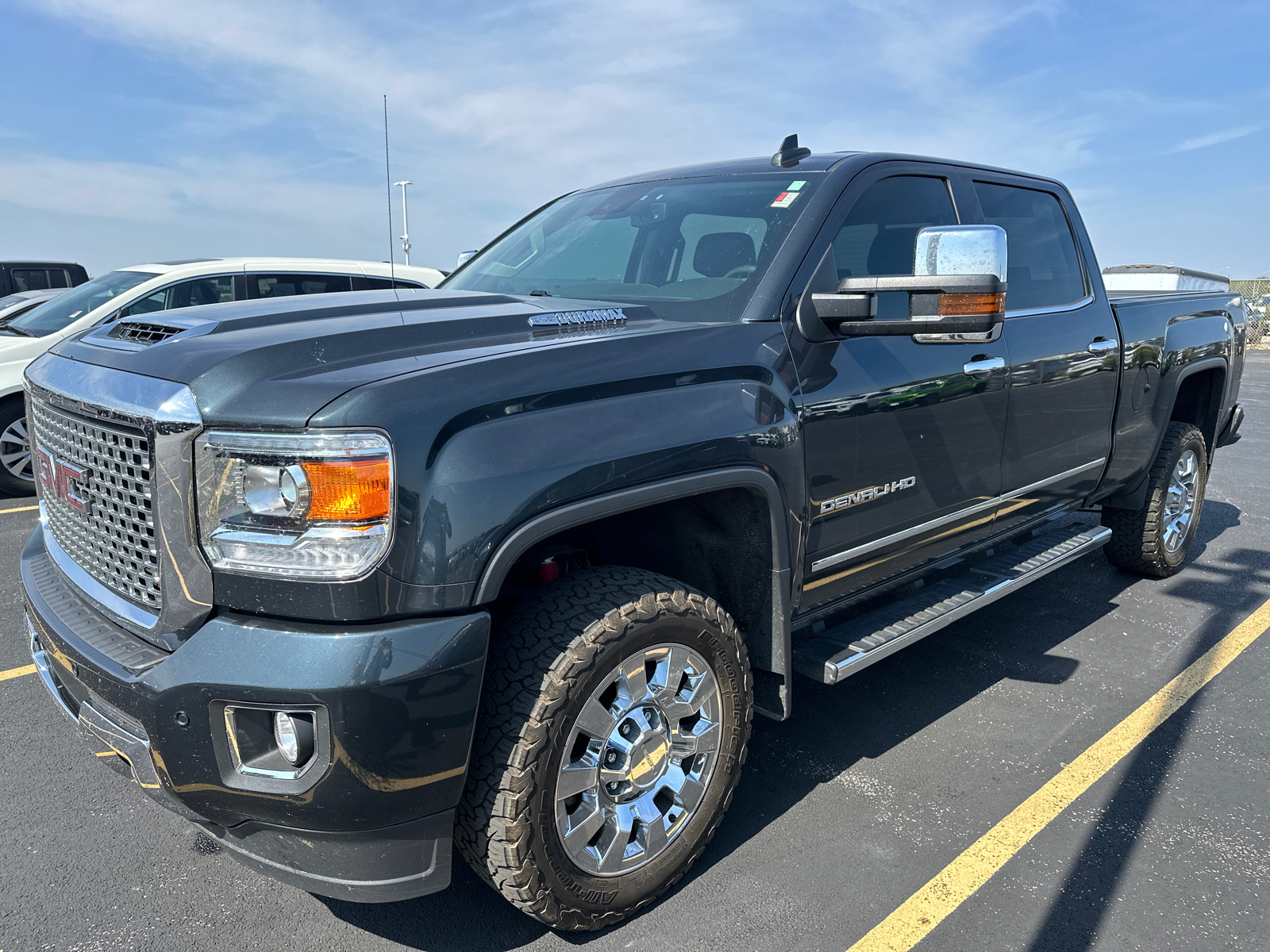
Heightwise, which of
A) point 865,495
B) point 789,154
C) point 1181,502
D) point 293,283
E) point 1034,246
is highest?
point 789,154

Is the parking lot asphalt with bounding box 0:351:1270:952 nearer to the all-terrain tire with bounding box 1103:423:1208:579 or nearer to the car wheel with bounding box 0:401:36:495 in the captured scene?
the all-terrain tire with bounding box 1103:423:1208:579

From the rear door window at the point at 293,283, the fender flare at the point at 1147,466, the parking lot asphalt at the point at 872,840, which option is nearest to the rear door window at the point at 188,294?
the rear door window at the point at 293,283

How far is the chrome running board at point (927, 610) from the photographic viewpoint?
2.77 meters

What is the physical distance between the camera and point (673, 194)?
3334 mm

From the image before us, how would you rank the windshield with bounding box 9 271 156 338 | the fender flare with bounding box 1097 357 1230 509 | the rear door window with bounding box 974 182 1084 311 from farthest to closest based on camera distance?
the windshield with bounding box 9 271 156 338
the fender flare with bounding box 1097 357 1230 509
the rear door window with bounding box 974 182 1084 311

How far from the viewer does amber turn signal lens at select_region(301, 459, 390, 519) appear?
178 cm

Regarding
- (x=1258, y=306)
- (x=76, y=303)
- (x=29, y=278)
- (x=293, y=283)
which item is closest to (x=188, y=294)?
(x=293, y=283)

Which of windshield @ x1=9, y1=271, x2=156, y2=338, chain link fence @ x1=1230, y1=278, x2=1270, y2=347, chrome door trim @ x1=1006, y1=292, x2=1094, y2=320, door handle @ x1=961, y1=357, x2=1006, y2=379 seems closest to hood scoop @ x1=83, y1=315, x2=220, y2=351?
door handle @ x1=961, y1=357, x2=1006, y2=379

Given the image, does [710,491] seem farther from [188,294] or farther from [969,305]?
[188,294]

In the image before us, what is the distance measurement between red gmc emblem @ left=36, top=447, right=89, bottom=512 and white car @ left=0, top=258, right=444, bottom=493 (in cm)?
447

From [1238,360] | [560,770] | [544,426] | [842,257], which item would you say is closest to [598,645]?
[560,770]

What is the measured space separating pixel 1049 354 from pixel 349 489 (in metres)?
2.97

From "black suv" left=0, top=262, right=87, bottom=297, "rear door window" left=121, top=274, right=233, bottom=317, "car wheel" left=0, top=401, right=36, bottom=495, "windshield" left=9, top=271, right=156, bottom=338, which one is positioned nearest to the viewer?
"car wheel" left=0, top=401, right=36, bottom=495

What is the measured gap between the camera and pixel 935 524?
10.5 feet
